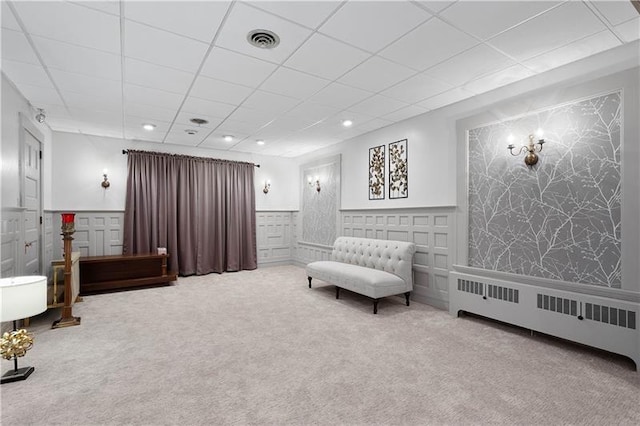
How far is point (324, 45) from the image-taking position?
9.23ft

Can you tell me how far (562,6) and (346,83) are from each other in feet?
6.47

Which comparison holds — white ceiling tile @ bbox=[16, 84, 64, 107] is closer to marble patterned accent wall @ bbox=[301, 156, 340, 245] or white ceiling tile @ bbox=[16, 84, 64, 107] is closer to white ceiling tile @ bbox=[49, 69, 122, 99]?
white ceiling tile @ bbox=[49, 69, 122, 99]

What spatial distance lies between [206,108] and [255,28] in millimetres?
2170

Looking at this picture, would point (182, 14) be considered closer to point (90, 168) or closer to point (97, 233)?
point (90, 168)

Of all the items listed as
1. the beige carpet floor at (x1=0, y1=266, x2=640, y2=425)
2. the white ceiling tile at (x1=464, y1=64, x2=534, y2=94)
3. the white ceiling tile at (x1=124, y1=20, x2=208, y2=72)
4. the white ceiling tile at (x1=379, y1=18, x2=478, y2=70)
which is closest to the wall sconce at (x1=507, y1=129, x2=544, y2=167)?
the white ceiling tile at (x1=464, y1=64, x2=534, y2=94)

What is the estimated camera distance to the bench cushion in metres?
4.18

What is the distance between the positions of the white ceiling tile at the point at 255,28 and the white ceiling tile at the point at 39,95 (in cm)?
260

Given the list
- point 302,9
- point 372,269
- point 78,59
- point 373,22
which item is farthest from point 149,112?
point 372,269

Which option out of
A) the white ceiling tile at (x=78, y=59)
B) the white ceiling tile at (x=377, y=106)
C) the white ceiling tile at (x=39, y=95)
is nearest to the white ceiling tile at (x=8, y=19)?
the white ceiling tile at (x=78, y=59)

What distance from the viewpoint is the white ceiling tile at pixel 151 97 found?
148 inches

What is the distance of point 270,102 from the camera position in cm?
424

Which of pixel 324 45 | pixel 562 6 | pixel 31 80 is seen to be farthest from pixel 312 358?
pixel 31 80

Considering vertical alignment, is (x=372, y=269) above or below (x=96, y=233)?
below

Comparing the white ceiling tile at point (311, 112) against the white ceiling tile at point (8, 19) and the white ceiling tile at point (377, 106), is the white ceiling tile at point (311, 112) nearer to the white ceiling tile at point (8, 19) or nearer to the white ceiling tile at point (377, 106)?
the white ceiling tile at point (377, 106)
